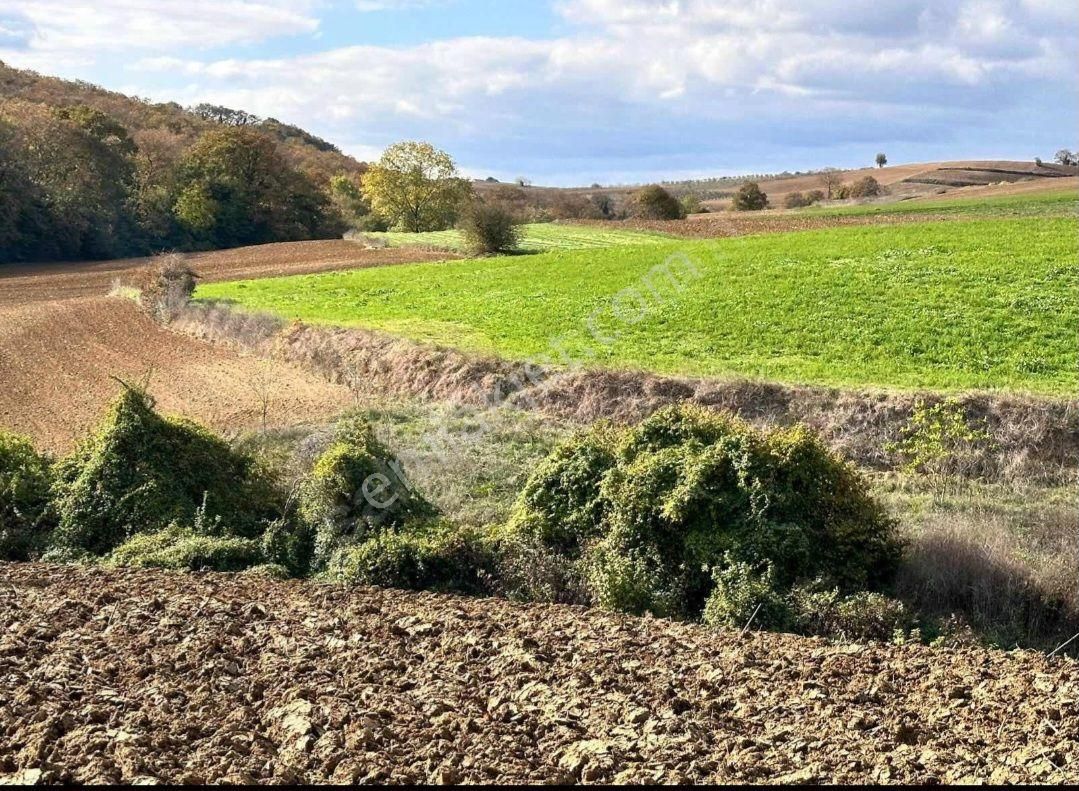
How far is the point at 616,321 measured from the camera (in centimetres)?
2400

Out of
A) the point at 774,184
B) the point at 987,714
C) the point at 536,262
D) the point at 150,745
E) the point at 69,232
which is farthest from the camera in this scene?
the point at 774,184

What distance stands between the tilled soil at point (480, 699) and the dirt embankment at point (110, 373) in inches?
395

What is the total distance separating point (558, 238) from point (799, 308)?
28.1m

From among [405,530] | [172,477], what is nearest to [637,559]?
[405,530]

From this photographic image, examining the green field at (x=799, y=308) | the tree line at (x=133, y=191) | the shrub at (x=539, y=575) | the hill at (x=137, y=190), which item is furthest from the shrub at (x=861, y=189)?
the shrub at (x=539, y=575)

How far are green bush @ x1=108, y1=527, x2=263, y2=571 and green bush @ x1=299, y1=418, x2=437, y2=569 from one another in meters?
0.79

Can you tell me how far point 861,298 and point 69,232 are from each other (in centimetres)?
5001

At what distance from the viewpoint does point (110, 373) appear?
24.4 m

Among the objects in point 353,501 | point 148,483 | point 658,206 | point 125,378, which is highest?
point 658,206

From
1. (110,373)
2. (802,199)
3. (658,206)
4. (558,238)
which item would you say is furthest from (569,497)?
(802,199)

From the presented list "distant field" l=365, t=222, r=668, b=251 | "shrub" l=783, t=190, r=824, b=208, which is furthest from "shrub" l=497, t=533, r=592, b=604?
"shrub" l=783, t=190, r=824, b=208

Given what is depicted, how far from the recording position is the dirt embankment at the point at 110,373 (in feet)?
65.1

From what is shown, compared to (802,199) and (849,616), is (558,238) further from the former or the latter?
(849,616)

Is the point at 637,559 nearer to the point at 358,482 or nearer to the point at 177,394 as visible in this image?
the point at 358,482
